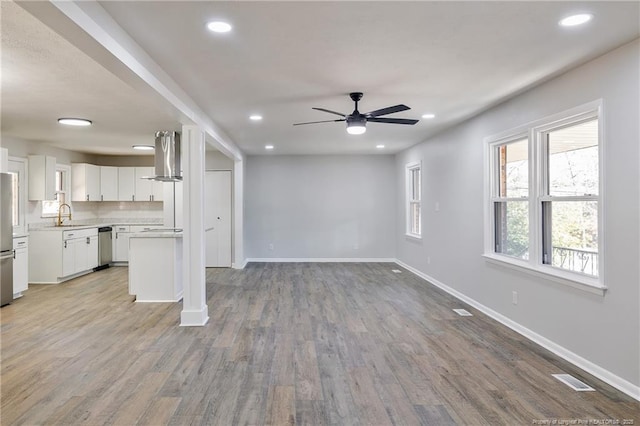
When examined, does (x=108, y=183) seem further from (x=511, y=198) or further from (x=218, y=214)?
(x=511, y=198)

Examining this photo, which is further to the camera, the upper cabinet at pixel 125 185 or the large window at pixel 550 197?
the upper cabinet at pixel 125 185

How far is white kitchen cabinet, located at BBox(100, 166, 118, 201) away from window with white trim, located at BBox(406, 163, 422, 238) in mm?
6370

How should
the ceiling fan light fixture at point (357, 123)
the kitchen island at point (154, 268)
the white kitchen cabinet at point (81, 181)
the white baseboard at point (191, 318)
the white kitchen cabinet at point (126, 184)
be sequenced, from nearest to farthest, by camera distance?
the ceiling fan light fixture at point (357, 123) < the white baseboard at point (191, 318) < the kitchen island at point (154, 268) < the white kitchen cabinet at point (81, 181) < the white kitchen cabinet at point (126, 184)

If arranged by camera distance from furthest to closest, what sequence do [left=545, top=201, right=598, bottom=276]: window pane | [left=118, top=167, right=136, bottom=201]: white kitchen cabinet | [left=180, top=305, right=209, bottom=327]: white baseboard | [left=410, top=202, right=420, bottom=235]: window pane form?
[left=118, top=167, right=136, bottom=201]: white kitchen cabinet, [left=410, top=202, right=420, bottom=235]: window pane, [left=180, top=305, right=209, bottom=327]: white baseboard, [left=545, top=201, right=598, bottom=276]: window pane

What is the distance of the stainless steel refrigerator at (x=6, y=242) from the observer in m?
5.13

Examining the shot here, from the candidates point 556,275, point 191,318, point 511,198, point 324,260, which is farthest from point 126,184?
point 556,275

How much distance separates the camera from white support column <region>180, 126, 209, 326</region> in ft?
14.3

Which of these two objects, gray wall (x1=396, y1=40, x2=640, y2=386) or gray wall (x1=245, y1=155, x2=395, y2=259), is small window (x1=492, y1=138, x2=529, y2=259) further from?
gray wall (x1=245, y1=155, x2=395, y2=259)

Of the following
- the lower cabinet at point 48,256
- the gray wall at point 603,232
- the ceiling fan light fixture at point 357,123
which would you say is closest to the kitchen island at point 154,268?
the lower cabinet at point 48,256

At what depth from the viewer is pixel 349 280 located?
269 inches

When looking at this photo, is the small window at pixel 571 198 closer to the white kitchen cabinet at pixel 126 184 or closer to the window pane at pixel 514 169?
the window pane at pixel 514 169

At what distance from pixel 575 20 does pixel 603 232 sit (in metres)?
1.57

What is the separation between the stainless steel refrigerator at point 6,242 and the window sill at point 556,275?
20.6ft

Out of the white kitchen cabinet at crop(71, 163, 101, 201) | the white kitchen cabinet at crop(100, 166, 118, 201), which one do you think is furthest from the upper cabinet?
the white kitchen cabinet at crop(71, 163, 101, 201)
